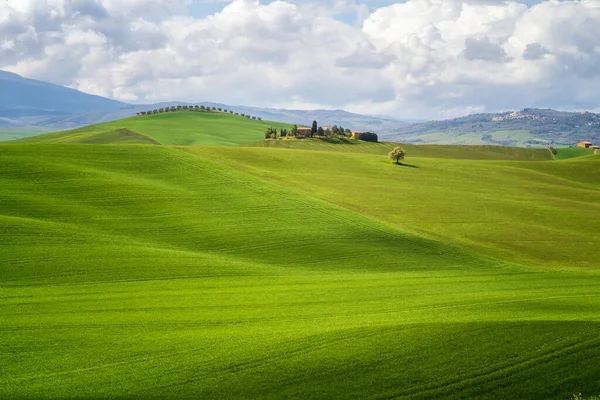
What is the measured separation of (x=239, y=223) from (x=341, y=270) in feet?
42.3

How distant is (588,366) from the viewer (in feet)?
73.1

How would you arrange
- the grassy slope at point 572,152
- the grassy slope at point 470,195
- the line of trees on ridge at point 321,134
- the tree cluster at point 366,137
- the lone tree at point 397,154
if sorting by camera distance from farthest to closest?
the grassy slope at point 572,152 < the tree cluster at point 366,137 < the line of trees on ridge at point 321,134 < the lone tree at point 397,154 < the grassy slope at point 470,195

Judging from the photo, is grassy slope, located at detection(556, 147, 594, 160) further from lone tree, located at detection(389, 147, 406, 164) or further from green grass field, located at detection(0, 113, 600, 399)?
green grass field, located at detection(0, 113, 600, 399)

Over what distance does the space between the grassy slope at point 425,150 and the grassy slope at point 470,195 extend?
2923cm

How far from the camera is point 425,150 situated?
15000cm

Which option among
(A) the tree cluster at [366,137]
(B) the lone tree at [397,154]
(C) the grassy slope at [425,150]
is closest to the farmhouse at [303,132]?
(C) the grassy slope at [425,150]

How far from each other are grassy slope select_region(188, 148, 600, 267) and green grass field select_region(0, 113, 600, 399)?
48 cm

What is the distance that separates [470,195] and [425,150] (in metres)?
77.2

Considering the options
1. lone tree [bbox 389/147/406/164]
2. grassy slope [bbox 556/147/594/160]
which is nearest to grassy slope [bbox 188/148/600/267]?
lone tree [bbox 389/147/406/164]

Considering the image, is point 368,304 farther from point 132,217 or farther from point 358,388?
point 132,217

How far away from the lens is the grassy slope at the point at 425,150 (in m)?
140

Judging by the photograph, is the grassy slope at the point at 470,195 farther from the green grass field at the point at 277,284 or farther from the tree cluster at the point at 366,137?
the tree cluster at the point at 366,137

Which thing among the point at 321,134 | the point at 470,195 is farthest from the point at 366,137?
the point at 470,195

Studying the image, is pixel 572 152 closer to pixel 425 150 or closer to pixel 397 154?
pixel 425 150
